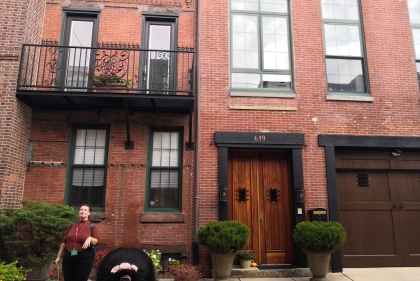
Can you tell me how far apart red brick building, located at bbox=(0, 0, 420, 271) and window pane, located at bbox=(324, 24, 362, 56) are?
4cm

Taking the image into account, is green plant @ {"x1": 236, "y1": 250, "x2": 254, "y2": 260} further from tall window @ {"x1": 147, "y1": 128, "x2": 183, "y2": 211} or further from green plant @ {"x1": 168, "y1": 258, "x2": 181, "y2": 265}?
tall window @ {"x1": 147, "y1": 128, "x2": 183, "y2": 211}

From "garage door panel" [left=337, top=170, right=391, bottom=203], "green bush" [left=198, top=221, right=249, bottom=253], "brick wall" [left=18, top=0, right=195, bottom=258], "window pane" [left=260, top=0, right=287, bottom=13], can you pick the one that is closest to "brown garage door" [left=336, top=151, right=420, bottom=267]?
"garage door panel" [left=337, top=170, right=391, bottom=203]

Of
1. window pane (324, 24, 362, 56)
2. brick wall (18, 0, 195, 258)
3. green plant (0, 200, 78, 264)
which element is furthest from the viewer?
window pane (324, 24, 362, 56)

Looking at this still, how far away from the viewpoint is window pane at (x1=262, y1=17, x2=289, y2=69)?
874cm

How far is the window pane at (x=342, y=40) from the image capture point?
895 cm

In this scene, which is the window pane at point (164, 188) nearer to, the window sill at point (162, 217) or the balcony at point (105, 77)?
the window sill at point (162, 217)

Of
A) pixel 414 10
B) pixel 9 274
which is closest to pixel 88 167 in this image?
pixel 9 274

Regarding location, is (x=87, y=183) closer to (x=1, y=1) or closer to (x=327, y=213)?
(x=1, y=1)

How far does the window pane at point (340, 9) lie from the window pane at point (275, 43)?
1.28 m

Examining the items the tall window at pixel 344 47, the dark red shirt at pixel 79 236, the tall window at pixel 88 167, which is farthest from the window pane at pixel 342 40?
the dark red shirt at pixel 79 236

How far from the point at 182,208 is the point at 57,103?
13.0 feet

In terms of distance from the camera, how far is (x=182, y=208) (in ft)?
25.5

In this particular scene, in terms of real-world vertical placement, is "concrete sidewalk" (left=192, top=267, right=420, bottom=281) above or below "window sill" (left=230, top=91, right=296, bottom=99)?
below

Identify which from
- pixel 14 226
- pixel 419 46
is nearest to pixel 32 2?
pixel 14 226
